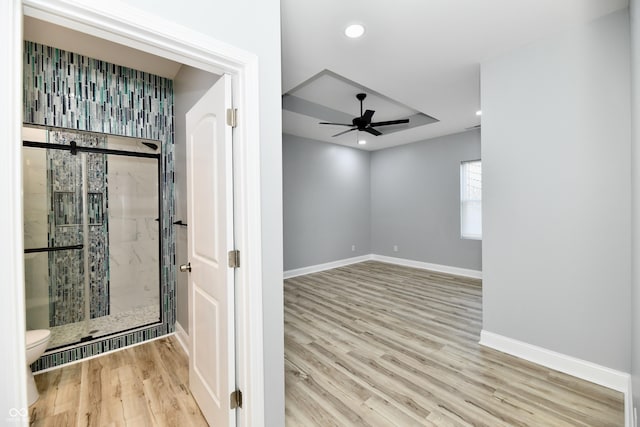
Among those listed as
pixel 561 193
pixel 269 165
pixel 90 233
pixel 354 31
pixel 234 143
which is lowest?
pixel 90 233

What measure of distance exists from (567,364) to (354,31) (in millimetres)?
3098

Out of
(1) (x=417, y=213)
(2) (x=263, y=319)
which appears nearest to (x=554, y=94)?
(2) (x=263, y=319)

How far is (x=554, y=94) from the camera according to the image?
7.00 feet

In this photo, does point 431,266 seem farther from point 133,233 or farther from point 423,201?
point 133,233

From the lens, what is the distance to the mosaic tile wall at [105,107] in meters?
2.20

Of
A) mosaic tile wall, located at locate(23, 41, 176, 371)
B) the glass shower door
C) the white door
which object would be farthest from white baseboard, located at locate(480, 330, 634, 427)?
the glass shower door

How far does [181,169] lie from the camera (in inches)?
103

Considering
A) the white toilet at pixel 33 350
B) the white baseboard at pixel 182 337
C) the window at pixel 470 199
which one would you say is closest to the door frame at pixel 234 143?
the white baseboard at pixel 182 337

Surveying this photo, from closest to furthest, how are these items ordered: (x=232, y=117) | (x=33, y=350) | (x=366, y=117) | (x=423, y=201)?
(x=232, y=117)
(x=33, y=350)
(x=366, y=117)
(x=423, y=201)

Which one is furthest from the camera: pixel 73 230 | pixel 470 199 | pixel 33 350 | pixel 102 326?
pixel 470 199

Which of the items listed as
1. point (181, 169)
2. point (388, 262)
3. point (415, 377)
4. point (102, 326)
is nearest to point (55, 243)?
point (102, 326)

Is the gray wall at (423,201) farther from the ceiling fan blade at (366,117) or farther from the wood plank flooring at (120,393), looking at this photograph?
the wood plank flooring at (120,393)

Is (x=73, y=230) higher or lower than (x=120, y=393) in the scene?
higher

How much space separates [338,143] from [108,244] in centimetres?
434
